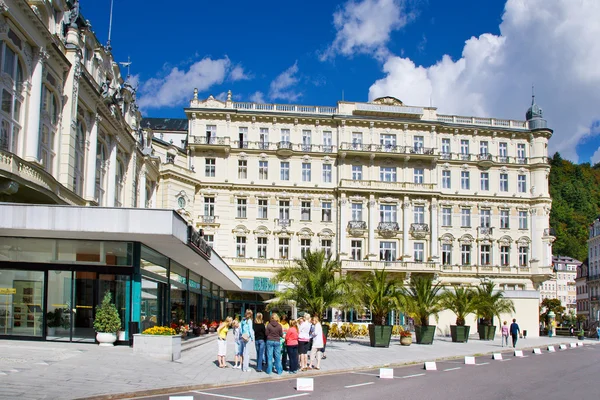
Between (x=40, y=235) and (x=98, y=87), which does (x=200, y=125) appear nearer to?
(x=98, y=87)

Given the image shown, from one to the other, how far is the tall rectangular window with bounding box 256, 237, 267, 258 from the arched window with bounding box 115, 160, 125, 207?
690 inches

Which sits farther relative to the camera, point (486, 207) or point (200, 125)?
point (486, 207)

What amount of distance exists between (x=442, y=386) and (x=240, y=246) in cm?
4467

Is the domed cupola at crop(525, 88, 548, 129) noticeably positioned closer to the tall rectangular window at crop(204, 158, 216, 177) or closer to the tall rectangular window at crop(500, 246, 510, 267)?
the tall rectangular window at crop(500, 246, 510, 267)

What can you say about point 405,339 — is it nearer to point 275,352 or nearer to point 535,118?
point 275,352

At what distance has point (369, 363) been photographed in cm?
2506

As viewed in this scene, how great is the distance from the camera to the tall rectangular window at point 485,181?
6681 centimetres

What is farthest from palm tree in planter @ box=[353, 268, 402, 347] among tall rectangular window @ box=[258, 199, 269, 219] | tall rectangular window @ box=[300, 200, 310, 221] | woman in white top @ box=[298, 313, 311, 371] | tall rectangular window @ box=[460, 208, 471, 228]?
tall rectangular window @ box=[460, 208, 471, 228]

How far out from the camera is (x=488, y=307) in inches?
1753

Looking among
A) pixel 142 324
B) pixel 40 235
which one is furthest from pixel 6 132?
pixel 142 324

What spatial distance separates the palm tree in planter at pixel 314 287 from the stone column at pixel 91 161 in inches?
475

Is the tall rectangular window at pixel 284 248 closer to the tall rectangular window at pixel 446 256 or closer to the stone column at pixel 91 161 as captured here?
the tall rectangular window at pixel 446 256

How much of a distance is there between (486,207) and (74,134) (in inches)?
1741

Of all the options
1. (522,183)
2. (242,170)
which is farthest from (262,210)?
(522,183)
